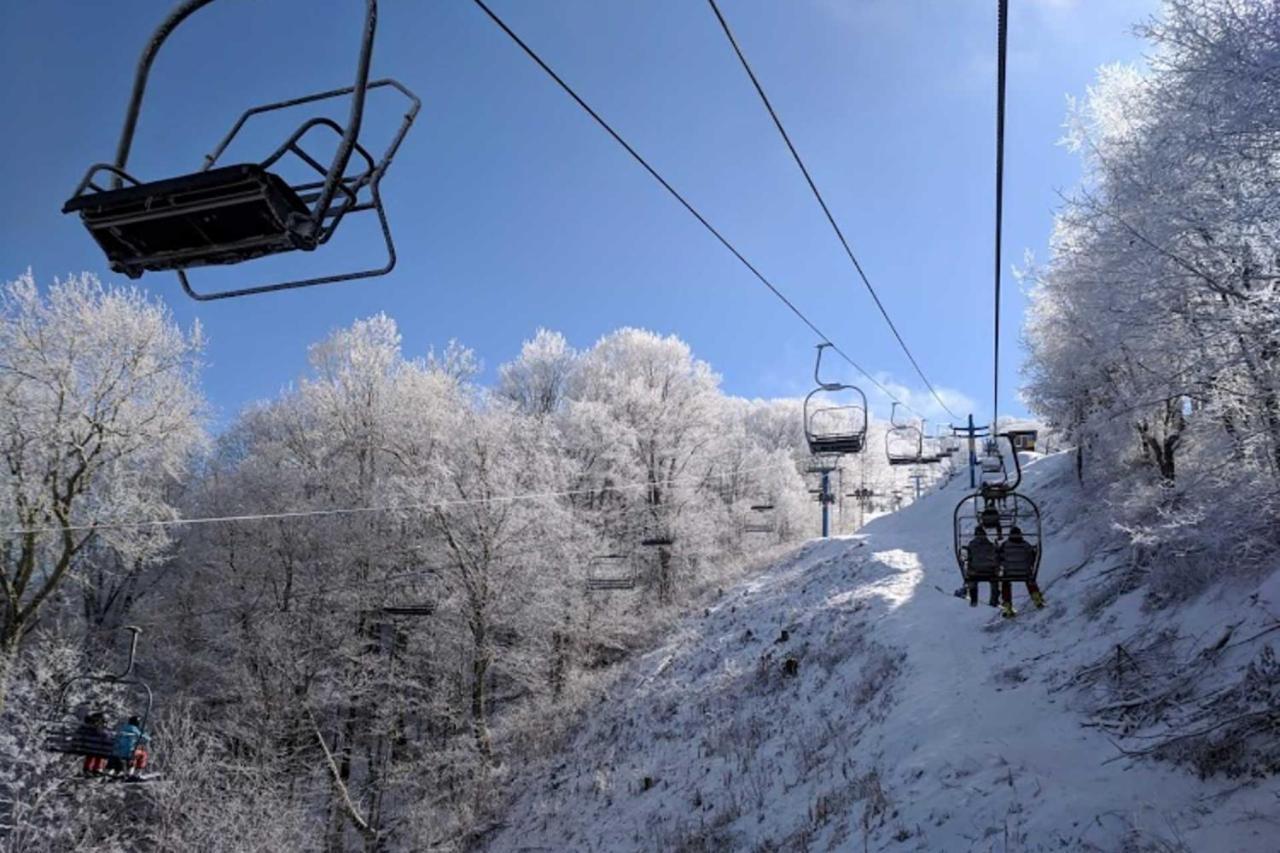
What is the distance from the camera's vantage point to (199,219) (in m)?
2.92

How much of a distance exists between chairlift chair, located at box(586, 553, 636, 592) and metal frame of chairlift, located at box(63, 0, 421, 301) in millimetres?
22007

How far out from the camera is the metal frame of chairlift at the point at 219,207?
276 centimetres

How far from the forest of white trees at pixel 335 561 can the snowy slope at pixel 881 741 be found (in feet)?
11.4

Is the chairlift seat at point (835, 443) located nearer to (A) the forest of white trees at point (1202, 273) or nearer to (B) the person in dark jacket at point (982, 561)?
(A) the forest of white trees at point (1202, 273)

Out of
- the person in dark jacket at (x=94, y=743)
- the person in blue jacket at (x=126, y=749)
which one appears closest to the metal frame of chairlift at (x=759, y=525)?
the person in blue jacket at (x=126, y=749)

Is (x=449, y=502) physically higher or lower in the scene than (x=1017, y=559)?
higher

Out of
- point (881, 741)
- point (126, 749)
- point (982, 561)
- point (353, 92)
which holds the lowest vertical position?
point (881, 741)

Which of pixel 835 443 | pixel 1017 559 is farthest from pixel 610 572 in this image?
pixel 1017 559

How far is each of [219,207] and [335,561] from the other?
2589 cm

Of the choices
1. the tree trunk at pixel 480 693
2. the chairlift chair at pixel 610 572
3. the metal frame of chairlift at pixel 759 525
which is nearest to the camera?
the tree trunk at pixel 480 693

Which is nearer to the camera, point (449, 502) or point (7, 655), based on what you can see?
point (7, 655)

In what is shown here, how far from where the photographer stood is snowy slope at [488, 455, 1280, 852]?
7840 mm

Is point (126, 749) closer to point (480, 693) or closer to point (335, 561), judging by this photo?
point (480, 693)

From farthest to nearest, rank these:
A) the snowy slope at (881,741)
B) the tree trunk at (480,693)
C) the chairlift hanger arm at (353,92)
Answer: the tree trunk at (480,693)
the snowy slope at (881,741)
the chairlift hanger arm at (353,92)
